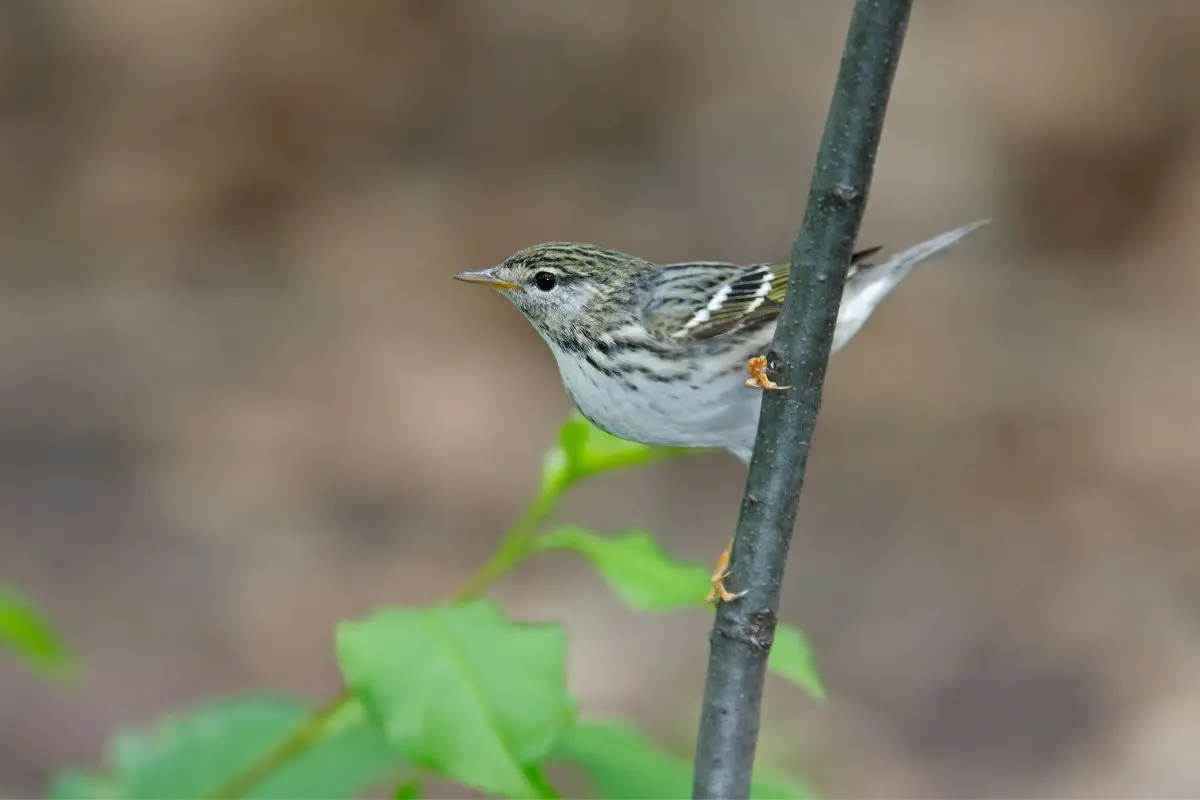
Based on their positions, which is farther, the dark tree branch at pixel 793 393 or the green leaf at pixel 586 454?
the green leaf at pixel 586 454

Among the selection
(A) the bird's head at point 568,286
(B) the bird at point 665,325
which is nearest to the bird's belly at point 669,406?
(B) the bird at point 665,325

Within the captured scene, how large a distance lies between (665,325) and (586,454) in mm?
559

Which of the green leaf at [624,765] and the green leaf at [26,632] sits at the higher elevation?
the green leaf at [26,632]

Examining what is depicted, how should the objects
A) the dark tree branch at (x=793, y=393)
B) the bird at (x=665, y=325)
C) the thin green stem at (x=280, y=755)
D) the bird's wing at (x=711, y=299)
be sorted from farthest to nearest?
the bird's wing at (x=711, y=299) → the bird at (x=665, y=325) → the thin green stem at (x=280, y=755) → the dark tree branch at (x=793, y=393)

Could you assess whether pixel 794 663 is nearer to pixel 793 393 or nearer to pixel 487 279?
pixel 793 393

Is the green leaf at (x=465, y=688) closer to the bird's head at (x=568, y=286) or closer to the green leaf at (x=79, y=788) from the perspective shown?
the bird's head at (x=568, y=286)

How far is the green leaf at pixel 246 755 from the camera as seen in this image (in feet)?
7.30

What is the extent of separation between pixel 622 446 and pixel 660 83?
794cm

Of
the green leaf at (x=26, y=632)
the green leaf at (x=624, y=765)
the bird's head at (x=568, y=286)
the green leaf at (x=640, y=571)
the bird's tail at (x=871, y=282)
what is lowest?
the green leaf at (x=624, y=765)

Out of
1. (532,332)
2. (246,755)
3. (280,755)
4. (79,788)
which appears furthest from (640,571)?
(532,332)

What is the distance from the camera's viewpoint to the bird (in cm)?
236

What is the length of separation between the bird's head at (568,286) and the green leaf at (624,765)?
84 centimetres

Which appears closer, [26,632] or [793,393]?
[793,393]

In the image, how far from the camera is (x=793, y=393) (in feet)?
5.43
